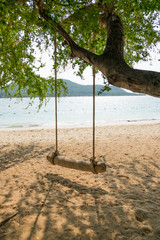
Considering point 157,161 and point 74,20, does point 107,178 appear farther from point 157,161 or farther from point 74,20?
point 74,20

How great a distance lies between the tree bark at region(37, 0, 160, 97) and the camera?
2304mm

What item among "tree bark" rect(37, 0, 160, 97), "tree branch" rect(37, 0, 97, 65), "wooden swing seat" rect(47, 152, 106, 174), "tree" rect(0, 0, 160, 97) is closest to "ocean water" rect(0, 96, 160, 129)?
"tree" rect(0, 0, 160, 97)

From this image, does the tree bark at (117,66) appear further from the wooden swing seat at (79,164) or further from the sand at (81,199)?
the sand at (81,199)

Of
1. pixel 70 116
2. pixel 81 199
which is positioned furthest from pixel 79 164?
pixel 70 116

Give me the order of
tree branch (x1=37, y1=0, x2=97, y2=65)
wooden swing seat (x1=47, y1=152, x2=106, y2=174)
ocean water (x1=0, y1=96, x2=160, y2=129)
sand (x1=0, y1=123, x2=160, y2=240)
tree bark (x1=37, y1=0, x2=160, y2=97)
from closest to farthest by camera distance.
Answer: tree bark (x1=37, y1=0, x2=160, y2=97) < sand (x1=0, y1=123, x2=160, y2=240) < tree branch (x1=37, y1=0, x2=97, y2=65) < wooden swing seat (x1=47, y1=152, x2=106, y2=174) < ocean water (x1=0, y1=96, x2=160, y2=129)

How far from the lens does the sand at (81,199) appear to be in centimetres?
245

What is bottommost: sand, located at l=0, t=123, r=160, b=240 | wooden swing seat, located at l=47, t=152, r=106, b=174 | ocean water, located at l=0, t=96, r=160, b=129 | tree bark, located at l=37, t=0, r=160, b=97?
ocean water, located at l=0, t=96, r=160, b=129

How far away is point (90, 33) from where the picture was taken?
3891 millimetres

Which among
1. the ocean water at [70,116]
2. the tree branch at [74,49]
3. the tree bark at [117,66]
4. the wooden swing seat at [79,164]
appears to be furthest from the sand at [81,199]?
the ocean water at [70,116]

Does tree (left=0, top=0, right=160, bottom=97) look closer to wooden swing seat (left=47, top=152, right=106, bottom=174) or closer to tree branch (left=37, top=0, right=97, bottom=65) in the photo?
tree branch (left=37, top=0, right=97, bottom=65)

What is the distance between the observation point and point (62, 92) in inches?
285

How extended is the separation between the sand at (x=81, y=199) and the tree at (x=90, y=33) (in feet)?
5.37

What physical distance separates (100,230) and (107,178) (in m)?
2.21

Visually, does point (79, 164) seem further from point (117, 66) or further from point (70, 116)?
point (70, 116)
